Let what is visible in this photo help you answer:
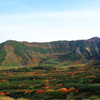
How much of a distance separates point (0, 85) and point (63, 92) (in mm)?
73936

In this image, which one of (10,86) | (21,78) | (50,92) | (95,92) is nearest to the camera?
(95,92)

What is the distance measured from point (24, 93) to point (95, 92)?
44408 mm

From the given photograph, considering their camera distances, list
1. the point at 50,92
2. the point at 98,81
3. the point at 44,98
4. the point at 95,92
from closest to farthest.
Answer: the point at 95,92, the point at 44,98, the point at 50,92, the point at 98,81

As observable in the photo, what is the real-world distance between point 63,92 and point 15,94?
33573 millimetres

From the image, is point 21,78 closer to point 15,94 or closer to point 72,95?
point 15,94

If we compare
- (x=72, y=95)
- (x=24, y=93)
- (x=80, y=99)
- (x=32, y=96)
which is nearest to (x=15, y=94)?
(x=24, y=93)

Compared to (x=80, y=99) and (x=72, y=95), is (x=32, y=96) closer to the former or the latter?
(x=72, y=95)

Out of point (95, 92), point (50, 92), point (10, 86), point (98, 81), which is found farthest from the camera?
point (10, 86)

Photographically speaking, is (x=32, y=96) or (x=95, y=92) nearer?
(x=95, y=92)

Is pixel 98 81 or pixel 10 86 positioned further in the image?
pixel 10 86

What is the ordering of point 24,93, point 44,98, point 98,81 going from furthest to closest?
point 98,81 < point 24,93 < point 44,98

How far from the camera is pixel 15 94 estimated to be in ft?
327

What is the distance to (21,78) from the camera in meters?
163

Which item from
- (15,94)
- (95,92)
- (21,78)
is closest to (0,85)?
(21,78)
